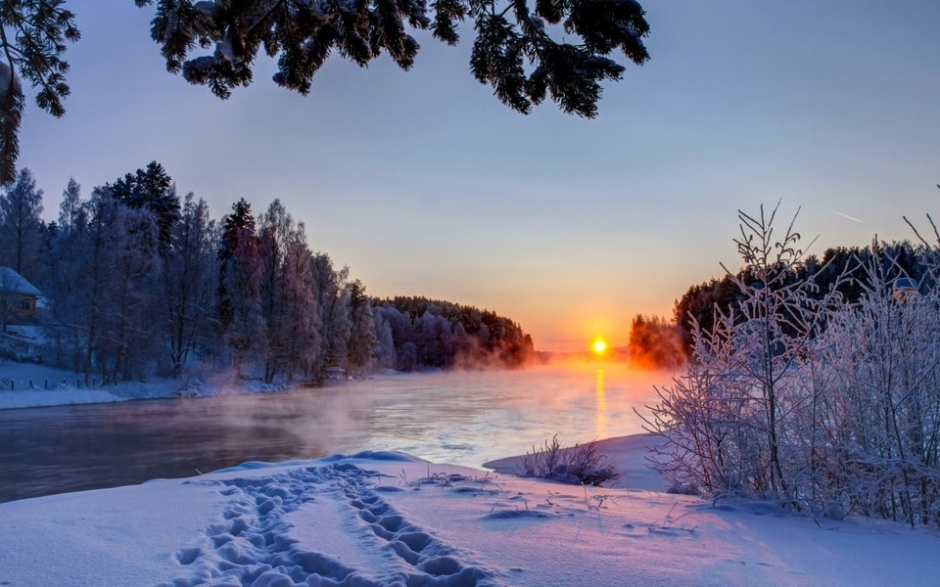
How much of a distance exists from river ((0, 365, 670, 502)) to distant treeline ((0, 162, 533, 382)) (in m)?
10.1

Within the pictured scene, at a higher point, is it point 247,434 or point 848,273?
point 848,273

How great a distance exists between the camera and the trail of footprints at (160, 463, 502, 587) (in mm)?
3273

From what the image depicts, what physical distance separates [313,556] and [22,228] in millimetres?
68189

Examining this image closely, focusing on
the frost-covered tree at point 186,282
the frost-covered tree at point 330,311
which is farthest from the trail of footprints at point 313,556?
the frost-covered tree at point 330,311

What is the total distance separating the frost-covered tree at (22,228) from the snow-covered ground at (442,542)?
205ft

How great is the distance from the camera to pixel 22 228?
57.3m

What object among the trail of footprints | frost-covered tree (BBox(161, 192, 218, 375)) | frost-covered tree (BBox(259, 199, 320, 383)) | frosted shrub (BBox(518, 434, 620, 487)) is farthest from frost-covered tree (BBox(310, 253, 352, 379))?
the trail of footprints

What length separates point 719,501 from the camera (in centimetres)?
538

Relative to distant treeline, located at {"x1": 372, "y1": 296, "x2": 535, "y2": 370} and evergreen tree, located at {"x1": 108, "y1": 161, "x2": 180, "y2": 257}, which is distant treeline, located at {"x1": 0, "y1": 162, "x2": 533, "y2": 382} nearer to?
evergreen tree, located at {"x1": 108, "y1": 161, "x2": 180, "y2": 257}

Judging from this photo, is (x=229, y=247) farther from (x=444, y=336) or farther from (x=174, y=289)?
(x=444, y=336)

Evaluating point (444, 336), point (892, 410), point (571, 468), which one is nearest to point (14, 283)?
point (571, 468)

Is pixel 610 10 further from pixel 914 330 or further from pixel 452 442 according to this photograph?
pixel 452 442

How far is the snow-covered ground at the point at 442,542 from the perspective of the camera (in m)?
3.26

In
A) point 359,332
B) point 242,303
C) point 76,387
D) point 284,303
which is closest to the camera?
point 76,387
